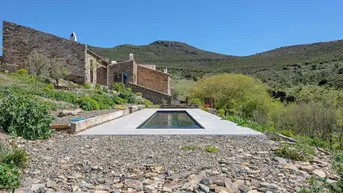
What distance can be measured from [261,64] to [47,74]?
34.1 m

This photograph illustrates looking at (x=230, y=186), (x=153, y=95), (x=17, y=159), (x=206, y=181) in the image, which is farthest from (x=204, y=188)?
(x=153, y=95)

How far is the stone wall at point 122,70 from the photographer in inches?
1079

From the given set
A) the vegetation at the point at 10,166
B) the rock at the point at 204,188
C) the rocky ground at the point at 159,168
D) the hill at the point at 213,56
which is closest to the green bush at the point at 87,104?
the rocky ground at the point at 159,168

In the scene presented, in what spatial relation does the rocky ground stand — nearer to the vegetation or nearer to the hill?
the vegetation

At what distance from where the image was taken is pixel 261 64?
44.9 m

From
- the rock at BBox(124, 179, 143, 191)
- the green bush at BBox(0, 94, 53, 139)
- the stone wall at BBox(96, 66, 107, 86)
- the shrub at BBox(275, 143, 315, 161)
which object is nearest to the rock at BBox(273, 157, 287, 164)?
the shrub at BBox(275, 143, 315, 161)

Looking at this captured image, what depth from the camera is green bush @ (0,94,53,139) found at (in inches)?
223

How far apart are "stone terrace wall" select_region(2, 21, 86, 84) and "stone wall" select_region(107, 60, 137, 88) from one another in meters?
5.85

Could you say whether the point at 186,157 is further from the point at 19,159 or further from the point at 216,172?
the point at 19,159

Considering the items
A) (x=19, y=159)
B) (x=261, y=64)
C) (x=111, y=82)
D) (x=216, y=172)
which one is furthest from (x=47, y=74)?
(x=261, y=64)

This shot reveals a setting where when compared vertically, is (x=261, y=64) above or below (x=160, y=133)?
above

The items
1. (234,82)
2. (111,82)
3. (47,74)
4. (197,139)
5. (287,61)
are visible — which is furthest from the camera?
(287,61)

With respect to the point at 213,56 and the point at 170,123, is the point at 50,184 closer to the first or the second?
the point at 170,123

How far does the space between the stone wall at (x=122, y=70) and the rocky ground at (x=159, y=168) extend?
21939 mm
